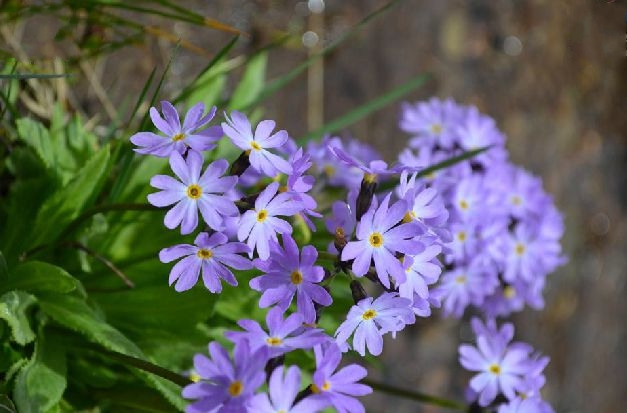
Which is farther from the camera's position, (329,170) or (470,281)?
(329,170)

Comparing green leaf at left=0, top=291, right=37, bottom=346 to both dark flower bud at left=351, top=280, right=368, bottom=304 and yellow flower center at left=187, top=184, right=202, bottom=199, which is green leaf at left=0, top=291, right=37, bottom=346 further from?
dark flower bud at left=351, top=280, right=368, bottom=304

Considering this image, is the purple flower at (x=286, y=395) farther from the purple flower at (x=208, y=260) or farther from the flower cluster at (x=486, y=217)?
the flower cluster at (x=486, y=217)

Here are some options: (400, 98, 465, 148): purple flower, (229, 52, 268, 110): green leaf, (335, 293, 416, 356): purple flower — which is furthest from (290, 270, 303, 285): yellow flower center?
(229, 52, 268, 110): green leaf

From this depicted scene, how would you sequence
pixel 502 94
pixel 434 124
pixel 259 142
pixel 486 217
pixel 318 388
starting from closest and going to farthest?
1. pixel 318 388
2. pixel 259 142
3. pixel 486 217
4. pixel 434 124
5. pixel 502 94

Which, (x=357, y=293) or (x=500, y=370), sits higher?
(x=500, y=370)

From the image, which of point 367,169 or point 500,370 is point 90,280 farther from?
point 500,370

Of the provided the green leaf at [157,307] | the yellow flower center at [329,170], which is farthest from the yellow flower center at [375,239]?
the yellow flower center at [329,170]

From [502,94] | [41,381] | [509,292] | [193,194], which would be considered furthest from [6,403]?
[502,94]
